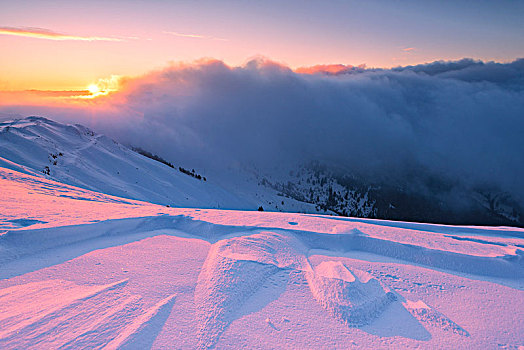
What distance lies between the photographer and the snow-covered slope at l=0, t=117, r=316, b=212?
1028cm

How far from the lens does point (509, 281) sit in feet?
9.84

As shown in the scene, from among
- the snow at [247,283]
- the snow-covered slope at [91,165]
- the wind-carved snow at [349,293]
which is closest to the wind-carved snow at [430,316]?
the snow at [247,283]

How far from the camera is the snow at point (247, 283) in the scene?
1902 millimetres

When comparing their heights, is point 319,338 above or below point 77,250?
above

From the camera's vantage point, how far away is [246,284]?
99.0 inches

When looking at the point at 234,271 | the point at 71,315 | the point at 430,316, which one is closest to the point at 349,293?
the point at 430,316

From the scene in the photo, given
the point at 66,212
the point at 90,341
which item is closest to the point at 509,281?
the point at 90,341

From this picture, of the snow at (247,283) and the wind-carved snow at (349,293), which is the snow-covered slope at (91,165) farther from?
the wind-carved snow at (349,293)

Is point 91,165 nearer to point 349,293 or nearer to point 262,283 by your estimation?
point 262,283

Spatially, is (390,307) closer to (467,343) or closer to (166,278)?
(467,343)

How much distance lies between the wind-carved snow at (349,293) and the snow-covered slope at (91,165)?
1012cm

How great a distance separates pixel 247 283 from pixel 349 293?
0.99 meters

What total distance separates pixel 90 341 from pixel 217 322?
866mm

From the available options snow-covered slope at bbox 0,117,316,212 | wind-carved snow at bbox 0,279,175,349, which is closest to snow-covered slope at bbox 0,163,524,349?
wind-carved snow at bbox 0,279,175,349
